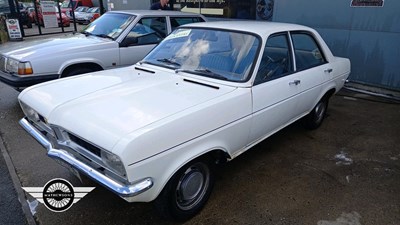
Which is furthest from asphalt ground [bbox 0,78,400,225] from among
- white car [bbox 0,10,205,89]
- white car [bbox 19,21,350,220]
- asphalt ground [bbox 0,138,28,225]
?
white car [bbox 0,10,205,89]

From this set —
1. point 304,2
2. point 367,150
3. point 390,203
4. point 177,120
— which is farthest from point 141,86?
point 304,2

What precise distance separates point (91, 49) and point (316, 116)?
3.79m

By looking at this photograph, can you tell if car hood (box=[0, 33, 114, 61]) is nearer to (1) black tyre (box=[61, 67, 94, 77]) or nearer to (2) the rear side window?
(1) black tyre (box=[61, 67, 94, 77])

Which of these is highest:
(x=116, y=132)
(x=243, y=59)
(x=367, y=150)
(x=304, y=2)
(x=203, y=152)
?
(x=304, y=2)

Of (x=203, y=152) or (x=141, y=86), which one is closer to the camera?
(x=203, y=152)

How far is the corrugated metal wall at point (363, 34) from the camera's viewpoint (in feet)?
19.6

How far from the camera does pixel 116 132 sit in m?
2.09

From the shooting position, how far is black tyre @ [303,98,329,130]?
4418mm

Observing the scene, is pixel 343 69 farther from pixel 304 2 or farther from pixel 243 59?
pixel 304 2

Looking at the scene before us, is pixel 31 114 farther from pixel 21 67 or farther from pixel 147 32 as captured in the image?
pixel 147 32

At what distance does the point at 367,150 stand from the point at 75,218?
365 cm

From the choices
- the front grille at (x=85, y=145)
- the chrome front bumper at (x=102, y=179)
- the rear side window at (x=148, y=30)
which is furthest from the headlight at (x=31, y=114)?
the rear side window at (x=148, y=30)

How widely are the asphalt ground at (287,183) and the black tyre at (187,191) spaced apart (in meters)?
0.14

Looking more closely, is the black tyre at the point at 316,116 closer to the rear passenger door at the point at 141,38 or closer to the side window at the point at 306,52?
the side window at the point at 306,52
